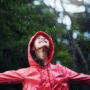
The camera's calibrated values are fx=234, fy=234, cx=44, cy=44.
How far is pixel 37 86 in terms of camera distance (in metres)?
2.95

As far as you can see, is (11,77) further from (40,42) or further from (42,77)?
(40,42)

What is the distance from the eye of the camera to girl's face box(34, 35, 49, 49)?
3073 mm

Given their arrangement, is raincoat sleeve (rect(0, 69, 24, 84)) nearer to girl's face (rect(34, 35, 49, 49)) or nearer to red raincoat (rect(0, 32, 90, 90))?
red raincoat (rect(0, 32, 90, 90))

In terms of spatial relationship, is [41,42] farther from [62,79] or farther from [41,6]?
[41,6]

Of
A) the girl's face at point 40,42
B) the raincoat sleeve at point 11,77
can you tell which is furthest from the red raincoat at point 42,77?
the girl's face at point 40,42

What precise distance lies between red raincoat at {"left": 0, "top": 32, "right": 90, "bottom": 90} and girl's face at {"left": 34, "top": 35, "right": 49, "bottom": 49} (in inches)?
6.6

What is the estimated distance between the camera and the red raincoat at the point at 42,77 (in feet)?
9.68

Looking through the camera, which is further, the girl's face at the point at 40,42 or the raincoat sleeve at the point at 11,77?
the girl's face at the point at 40,42

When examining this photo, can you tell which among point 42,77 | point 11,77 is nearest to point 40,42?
point 42,77

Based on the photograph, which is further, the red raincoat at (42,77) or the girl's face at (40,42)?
the girl's face at (40,42)

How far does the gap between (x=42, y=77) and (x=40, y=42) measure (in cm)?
46

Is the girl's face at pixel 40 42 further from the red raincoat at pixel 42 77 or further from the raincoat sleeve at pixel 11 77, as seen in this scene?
the raincoat sleeve at pixel 11 77

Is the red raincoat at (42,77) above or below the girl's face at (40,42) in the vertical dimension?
below

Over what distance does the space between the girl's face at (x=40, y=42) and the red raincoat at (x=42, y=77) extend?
0.17 metres
